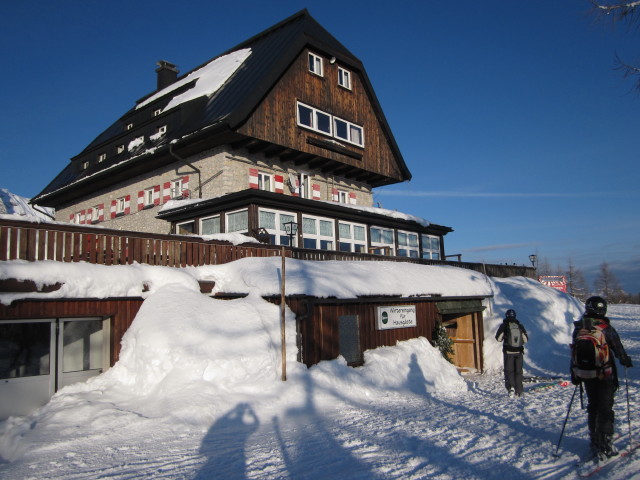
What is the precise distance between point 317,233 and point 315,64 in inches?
372

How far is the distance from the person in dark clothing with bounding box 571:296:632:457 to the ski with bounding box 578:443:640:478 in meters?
0.08

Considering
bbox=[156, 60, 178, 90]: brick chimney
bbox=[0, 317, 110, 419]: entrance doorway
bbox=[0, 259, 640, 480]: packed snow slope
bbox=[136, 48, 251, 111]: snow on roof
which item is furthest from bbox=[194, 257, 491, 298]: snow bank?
bbox=[156, 60, 178, 90]: brick chimney

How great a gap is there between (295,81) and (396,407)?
17.2m

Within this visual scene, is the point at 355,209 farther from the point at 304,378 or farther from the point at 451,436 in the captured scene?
the point at 451,436

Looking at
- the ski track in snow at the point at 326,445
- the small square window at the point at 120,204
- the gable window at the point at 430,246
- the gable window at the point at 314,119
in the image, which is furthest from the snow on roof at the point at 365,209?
the ski track in snow at the point at 326,445

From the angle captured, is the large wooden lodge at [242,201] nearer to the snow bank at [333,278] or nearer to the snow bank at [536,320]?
the snow bank at [333,278]

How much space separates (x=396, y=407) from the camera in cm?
910

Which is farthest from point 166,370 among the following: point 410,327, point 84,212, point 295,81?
point 84,212

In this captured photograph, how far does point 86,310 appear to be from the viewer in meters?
8.88

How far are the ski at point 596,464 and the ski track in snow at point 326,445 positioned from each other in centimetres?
9

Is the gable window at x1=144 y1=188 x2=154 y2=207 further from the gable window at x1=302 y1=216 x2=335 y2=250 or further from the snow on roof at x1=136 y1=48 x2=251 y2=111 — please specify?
the gable window at x1=302 y1=216 x2=335 y2=250

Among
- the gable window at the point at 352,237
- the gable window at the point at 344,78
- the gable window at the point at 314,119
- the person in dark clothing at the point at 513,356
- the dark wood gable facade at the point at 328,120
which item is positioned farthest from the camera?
the gable window at the point at 344,78

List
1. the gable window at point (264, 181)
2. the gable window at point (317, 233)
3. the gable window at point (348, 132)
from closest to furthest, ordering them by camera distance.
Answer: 1. the gable window at point (317, 233)
2. the gable window at point (264, 181)
3. the gable window at point (348, 132)

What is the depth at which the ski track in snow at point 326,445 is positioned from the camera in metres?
5.34
